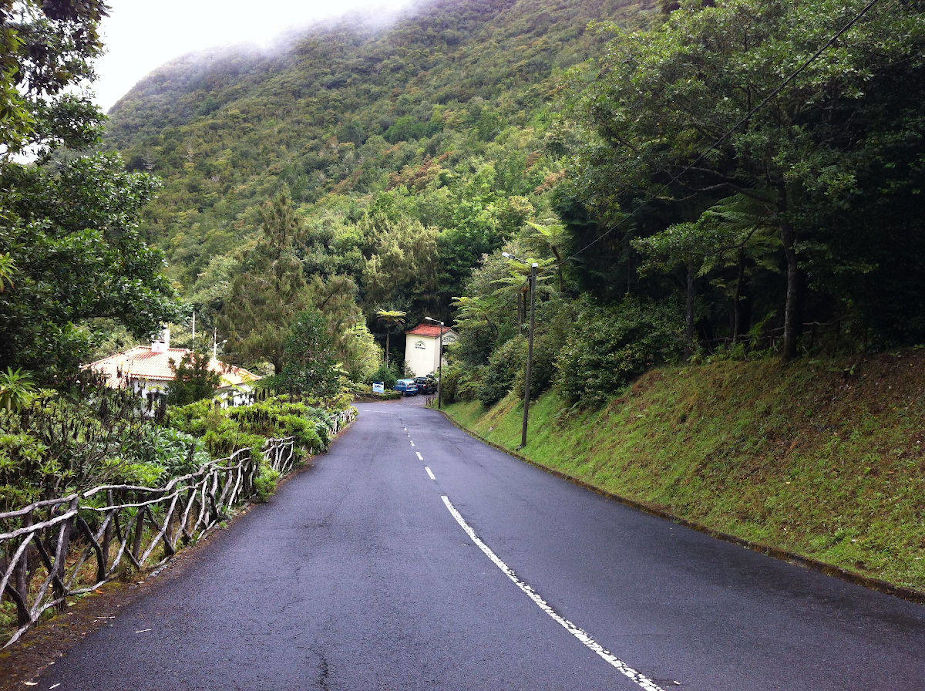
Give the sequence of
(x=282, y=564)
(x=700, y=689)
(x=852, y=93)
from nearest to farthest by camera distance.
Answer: (x=700, y=689), (x=282, y=564), (x=852, y=93)

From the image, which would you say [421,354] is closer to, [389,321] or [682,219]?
[389,321]

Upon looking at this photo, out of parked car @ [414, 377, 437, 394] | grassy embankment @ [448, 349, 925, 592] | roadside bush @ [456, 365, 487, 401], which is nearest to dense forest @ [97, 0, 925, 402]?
roadside bush @ [456, 365, 487, 401]

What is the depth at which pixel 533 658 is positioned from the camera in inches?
176

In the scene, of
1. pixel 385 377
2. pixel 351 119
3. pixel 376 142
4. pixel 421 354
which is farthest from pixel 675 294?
pixel 351 119

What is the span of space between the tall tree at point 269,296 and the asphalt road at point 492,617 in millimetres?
18294

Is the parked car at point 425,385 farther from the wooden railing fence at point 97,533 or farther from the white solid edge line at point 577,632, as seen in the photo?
the white solid edge line at point 577,632

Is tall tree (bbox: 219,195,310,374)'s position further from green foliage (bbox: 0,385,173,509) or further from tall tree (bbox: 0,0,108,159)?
green foliage (bbox: 0,385,173,509)

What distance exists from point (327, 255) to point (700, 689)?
68.8 meters

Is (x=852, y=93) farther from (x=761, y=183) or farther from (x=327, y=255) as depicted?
(x=327, y=255)

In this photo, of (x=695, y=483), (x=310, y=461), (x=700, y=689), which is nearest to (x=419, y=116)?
(x=310, y=461)

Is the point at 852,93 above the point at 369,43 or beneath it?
beneath

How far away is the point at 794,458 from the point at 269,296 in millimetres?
23956

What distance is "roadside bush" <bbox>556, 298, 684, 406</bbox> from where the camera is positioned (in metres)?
20.0

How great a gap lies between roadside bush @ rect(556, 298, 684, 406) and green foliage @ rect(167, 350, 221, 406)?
1191 cm
